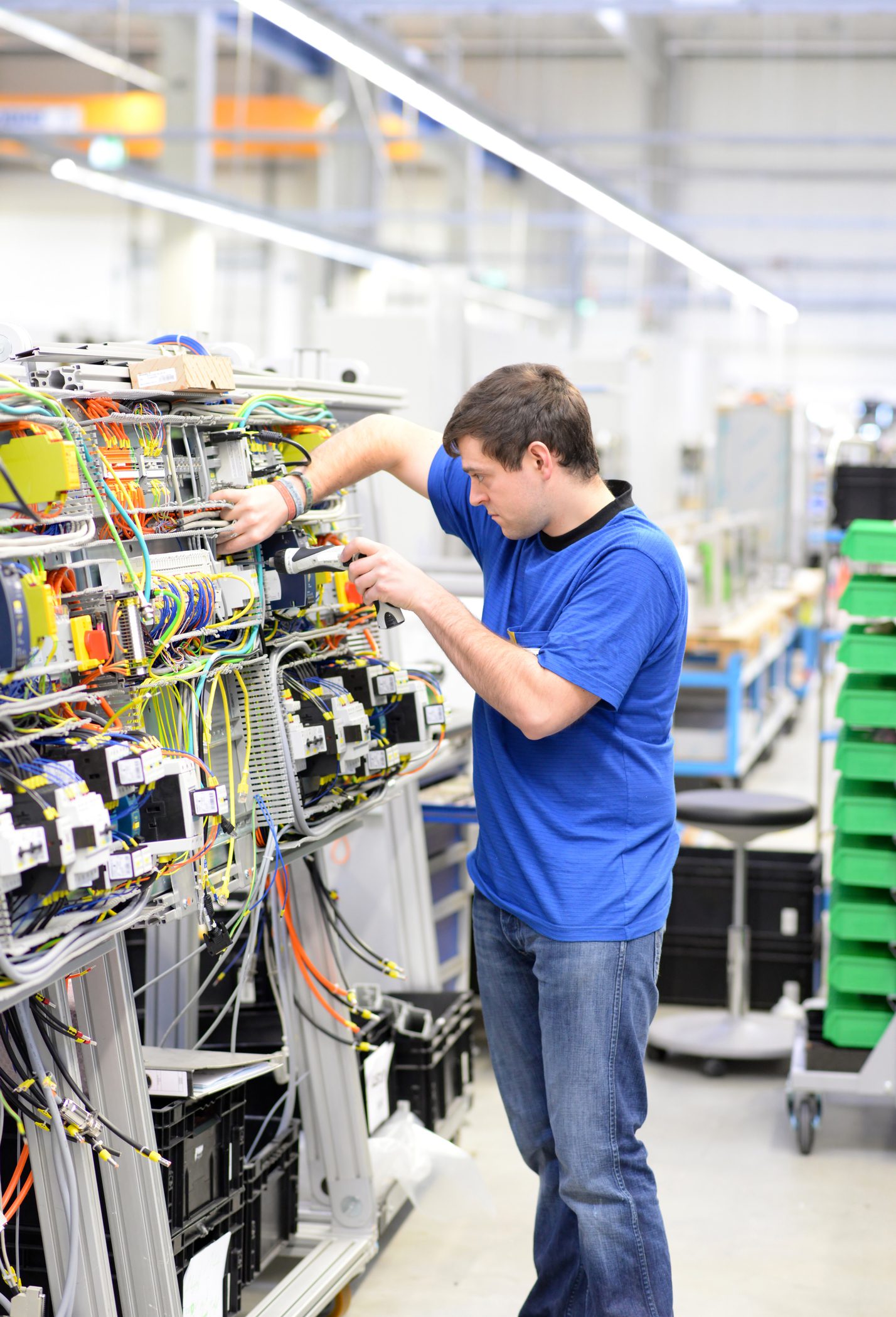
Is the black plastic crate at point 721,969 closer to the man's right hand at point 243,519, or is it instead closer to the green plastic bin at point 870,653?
the green plastic bin at point 870,653

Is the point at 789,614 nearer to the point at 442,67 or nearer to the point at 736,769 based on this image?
the point at 736,769

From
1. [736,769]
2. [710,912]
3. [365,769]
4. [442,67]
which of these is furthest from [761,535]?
[442,67]

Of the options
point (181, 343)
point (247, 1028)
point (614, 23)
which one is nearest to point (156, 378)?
point (181, 343)

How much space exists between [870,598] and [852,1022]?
1.06 metres

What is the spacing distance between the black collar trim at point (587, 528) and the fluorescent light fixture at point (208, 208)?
5.36 meters

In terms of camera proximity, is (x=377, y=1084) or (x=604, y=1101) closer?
(x=604, y=1101)

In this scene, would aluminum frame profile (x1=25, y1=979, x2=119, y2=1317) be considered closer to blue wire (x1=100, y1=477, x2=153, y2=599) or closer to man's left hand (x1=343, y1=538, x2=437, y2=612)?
blue wire (x1=100, y1=477, x2=153, y2=599)

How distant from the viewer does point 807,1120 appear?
3699mm

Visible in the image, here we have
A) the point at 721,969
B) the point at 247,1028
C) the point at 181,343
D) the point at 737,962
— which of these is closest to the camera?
the point at 181,343

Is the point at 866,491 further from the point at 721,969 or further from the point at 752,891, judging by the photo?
the point at 721,969

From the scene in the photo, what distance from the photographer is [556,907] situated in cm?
220

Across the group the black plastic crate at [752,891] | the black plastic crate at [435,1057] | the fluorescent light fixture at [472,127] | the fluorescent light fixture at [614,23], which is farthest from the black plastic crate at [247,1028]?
the fluorescent light fixture at [614,23]

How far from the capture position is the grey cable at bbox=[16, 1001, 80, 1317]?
6.77 ft

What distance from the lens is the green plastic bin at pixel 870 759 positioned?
3.67 meters
